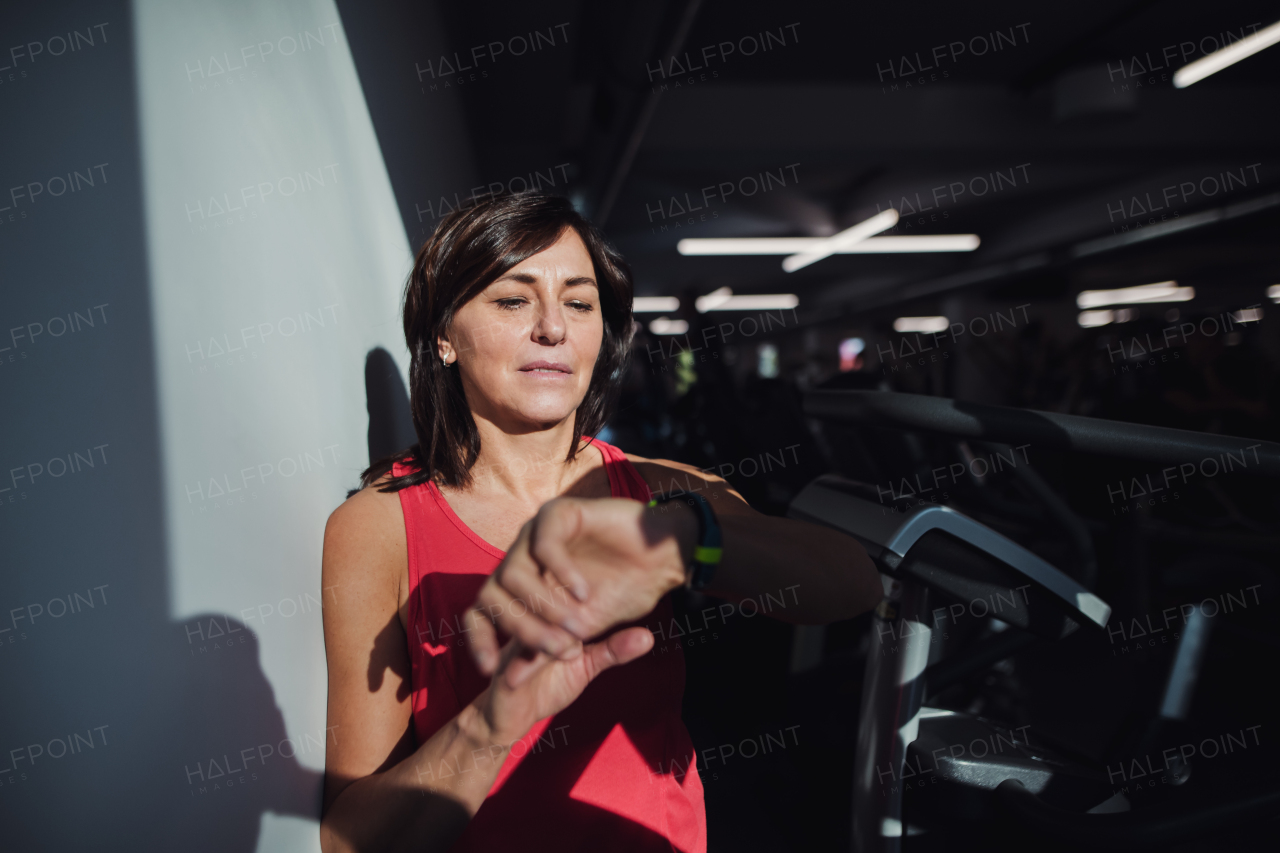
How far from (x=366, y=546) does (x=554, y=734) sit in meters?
0.42

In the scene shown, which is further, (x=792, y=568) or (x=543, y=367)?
(x=543, y=367)

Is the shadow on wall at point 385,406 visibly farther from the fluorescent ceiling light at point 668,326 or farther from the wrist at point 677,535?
the fluorescent ceiling light at point 668,326

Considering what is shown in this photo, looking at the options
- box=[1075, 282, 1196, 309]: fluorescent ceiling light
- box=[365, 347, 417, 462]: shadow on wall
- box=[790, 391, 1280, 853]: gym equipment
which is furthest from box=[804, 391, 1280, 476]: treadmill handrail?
box=[1075, 282, 1196, 309]: fluorescent ceiling light

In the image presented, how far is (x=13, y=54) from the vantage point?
0.50m

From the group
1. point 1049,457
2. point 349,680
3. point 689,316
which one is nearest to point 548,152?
point 689,316

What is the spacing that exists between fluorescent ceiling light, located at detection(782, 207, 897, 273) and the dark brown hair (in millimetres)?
7508

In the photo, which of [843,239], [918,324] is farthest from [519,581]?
[918,324]

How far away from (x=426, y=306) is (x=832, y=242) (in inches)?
366

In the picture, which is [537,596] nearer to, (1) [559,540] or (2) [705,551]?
(1) [559,540]

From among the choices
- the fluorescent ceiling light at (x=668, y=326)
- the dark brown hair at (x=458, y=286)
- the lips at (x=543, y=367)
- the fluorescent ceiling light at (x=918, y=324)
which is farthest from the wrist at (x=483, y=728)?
the fluorescent ceiling light at (x=918, y=324)

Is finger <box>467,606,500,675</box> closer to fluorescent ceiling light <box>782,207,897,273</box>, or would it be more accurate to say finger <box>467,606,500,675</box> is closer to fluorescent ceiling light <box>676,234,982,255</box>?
fluorescent ceiling light <box>782,207,897,273</box>

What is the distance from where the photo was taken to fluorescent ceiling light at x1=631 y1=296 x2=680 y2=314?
1372 cm

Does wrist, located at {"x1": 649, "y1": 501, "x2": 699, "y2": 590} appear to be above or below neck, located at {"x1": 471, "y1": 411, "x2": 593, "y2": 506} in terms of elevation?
below

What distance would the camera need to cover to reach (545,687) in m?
0.70
